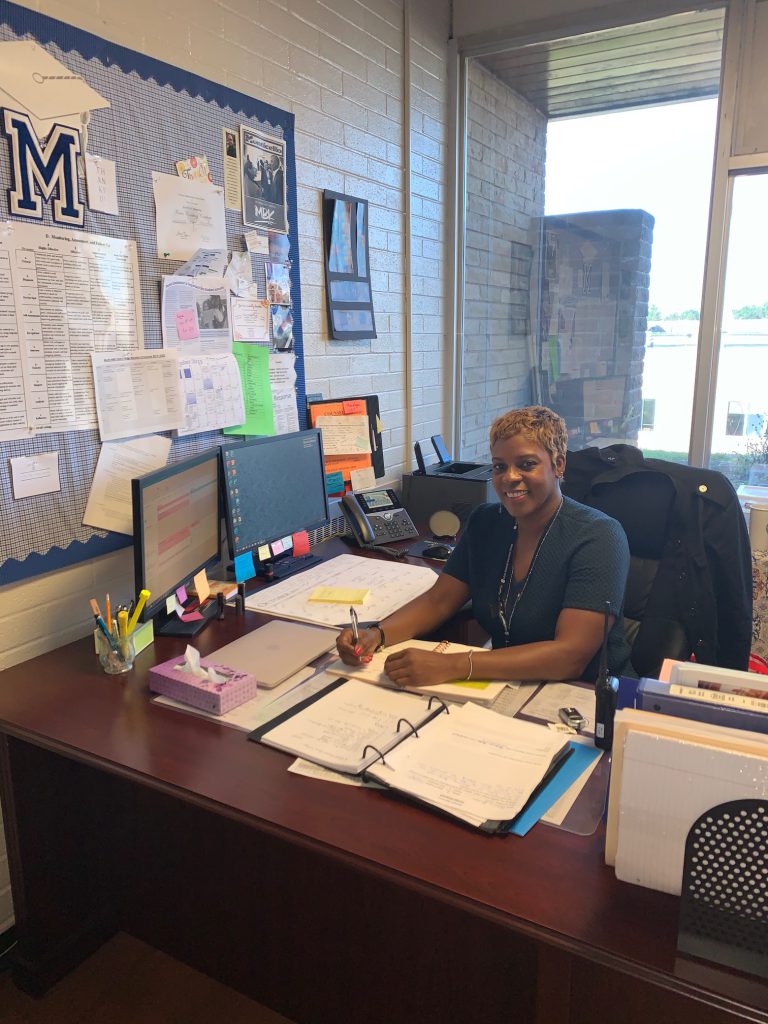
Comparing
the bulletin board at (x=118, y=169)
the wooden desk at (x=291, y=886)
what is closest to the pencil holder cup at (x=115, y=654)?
the wooden desk at (x=291, y=886)

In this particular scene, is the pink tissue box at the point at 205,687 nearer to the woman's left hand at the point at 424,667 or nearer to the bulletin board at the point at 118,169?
the woman's left hand at the point at 424,667

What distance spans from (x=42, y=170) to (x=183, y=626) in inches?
41.7

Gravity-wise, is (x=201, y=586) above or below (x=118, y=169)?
below

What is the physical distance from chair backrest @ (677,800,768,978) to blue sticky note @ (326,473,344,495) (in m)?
1.99

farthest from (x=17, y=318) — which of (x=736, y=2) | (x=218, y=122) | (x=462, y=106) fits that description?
(x=736, y=2)

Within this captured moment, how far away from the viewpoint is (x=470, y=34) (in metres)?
3.27

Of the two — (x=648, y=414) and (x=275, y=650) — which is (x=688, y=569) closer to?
(x=275, y=650)

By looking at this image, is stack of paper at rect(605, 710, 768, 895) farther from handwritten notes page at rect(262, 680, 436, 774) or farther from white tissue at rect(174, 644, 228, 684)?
white tissue at rect(174, 644, 228, 684)

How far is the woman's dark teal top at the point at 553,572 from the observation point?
1.65m

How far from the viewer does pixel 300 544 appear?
7.86 feet

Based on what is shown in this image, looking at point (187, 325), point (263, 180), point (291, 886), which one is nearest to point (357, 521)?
point (187, 325)

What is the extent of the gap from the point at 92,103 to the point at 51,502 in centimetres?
91

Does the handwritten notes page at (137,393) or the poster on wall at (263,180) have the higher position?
the poster on wall at (263,180)

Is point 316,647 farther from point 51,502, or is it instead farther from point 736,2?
point 736,2
